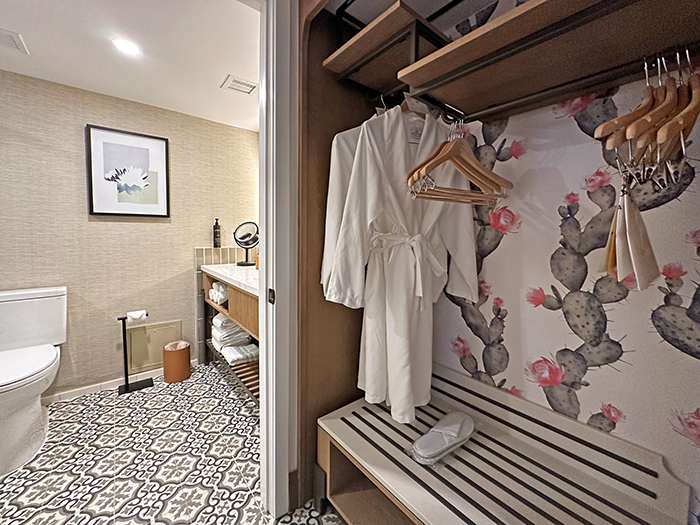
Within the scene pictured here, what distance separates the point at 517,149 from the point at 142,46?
1.95 m

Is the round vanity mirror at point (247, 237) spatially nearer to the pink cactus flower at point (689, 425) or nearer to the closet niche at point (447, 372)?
the closet niche at point (447, 372)

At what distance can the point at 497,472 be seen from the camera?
911 mm

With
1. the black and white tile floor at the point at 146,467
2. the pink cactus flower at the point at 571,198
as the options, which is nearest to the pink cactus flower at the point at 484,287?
the pink cactus flower at the point at 571,198

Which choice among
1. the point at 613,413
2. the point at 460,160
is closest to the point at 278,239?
the point at 460,160

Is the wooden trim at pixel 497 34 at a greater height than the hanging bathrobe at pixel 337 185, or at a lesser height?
greater

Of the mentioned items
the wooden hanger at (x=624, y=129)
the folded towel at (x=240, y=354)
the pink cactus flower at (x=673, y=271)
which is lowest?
the folded towel at (x=240, y=354)

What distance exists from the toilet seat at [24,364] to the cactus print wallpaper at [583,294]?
7.12 feet

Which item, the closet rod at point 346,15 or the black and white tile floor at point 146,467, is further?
the black and white tile floor at point 146,467

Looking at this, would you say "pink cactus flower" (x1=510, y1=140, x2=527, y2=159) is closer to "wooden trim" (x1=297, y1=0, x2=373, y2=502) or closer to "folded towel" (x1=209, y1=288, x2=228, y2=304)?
"wooden trim" (x1=297, y1=0, x2=373, y2=502)

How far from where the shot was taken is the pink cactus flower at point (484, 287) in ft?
3.97

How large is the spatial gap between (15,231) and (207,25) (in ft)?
5.80

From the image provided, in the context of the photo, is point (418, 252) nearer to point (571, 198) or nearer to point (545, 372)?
point (571, 198)

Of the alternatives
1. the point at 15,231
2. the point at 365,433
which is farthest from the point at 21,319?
the point at 365,433

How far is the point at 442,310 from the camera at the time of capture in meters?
1.38
